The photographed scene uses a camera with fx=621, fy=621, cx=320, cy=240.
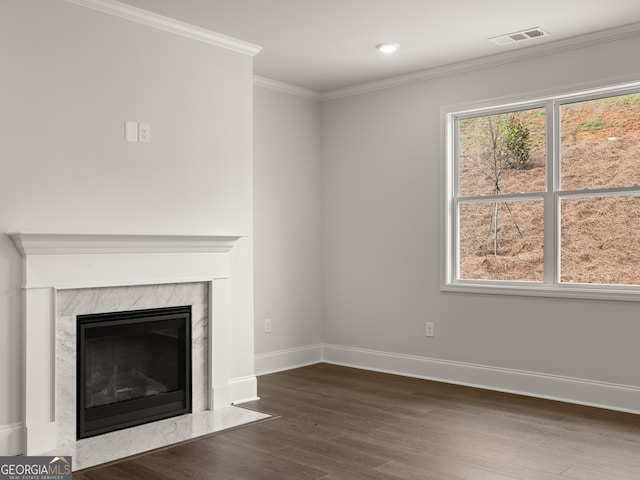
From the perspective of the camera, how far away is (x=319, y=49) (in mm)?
4629

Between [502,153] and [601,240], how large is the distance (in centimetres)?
A: 102

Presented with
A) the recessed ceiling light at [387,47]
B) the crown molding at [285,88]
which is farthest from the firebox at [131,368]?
the recessed ceiling light at [387,47]

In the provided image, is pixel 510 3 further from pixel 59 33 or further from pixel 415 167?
pixel 59 33

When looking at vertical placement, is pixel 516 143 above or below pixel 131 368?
above

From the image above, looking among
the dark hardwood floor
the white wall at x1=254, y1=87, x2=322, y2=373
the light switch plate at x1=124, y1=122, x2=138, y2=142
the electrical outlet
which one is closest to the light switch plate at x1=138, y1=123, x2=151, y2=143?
the light switch plate at x1=124, y1=122, x2=138, y2=142

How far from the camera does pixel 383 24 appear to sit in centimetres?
412

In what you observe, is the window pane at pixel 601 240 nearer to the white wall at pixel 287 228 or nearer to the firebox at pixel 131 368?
the white wall at pixel 287 228

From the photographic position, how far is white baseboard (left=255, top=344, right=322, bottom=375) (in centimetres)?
539

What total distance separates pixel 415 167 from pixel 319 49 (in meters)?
1.33

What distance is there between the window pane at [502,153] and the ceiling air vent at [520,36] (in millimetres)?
587

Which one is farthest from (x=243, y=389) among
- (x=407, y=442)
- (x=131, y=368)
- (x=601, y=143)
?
(x=601, y=143)

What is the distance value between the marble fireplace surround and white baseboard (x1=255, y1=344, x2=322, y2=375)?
2.93 ft

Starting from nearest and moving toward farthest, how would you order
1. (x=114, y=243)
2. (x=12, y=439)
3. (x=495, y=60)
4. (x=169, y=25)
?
(x=12, y=439)
(x=114, y=243)
(x=169, y=25)
(x=495, y=60)

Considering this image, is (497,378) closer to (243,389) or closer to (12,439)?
(243,389)
